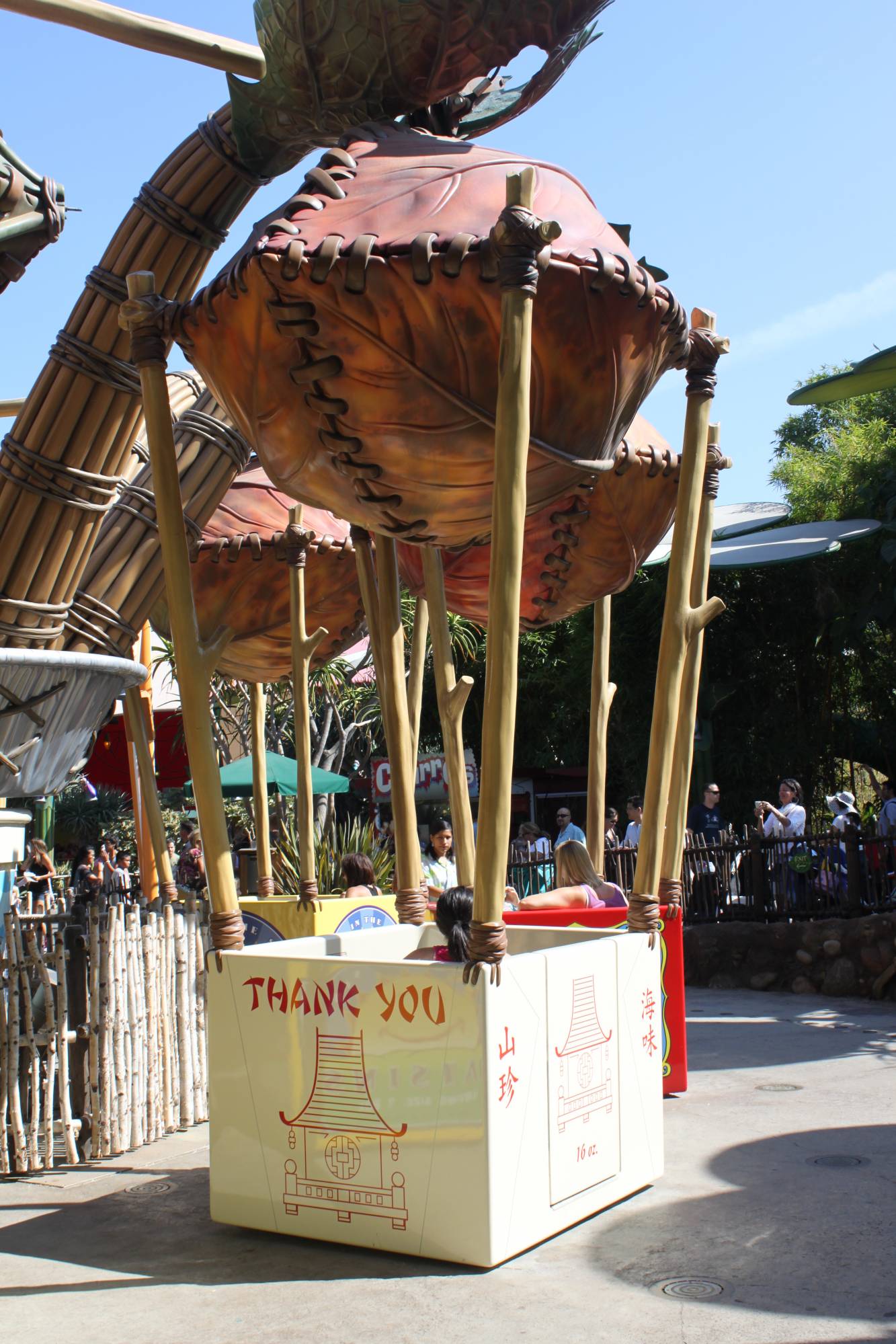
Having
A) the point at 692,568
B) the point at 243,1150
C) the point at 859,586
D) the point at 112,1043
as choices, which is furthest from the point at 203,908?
the point at 859,586

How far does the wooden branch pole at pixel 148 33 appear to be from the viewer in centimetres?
614

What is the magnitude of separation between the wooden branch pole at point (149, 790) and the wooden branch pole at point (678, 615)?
3.63 m

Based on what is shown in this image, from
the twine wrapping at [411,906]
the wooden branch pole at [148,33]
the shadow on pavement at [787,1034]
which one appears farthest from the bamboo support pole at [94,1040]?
the wooden branch pole at [148,33]

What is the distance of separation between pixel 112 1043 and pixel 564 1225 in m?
2.41

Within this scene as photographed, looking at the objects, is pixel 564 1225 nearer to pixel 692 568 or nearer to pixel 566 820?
pixel 692 568

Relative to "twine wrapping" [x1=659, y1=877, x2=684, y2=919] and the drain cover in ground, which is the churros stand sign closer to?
"twine wrapping" [x1=659, y1=877, x2=684, y2=919]

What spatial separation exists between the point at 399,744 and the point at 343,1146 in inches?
90.1

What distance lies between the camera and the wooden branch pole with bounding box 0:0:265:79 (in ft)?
20.1

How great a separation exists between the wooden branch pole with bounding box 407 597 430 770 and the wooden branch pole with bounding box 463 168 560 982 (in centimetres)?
279

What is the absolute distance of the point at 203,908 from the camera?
25.8ft

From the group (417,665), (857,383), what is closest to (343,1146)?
(417,665)

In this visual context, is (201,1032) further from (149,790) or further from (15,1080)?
(149,790)

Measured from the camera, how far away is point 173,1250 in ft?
14.7

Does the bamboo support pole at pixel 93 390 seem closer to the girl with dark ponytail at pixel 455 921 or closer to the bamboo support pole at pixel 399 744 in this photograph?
the bamboo support pole at pixel 399 744
